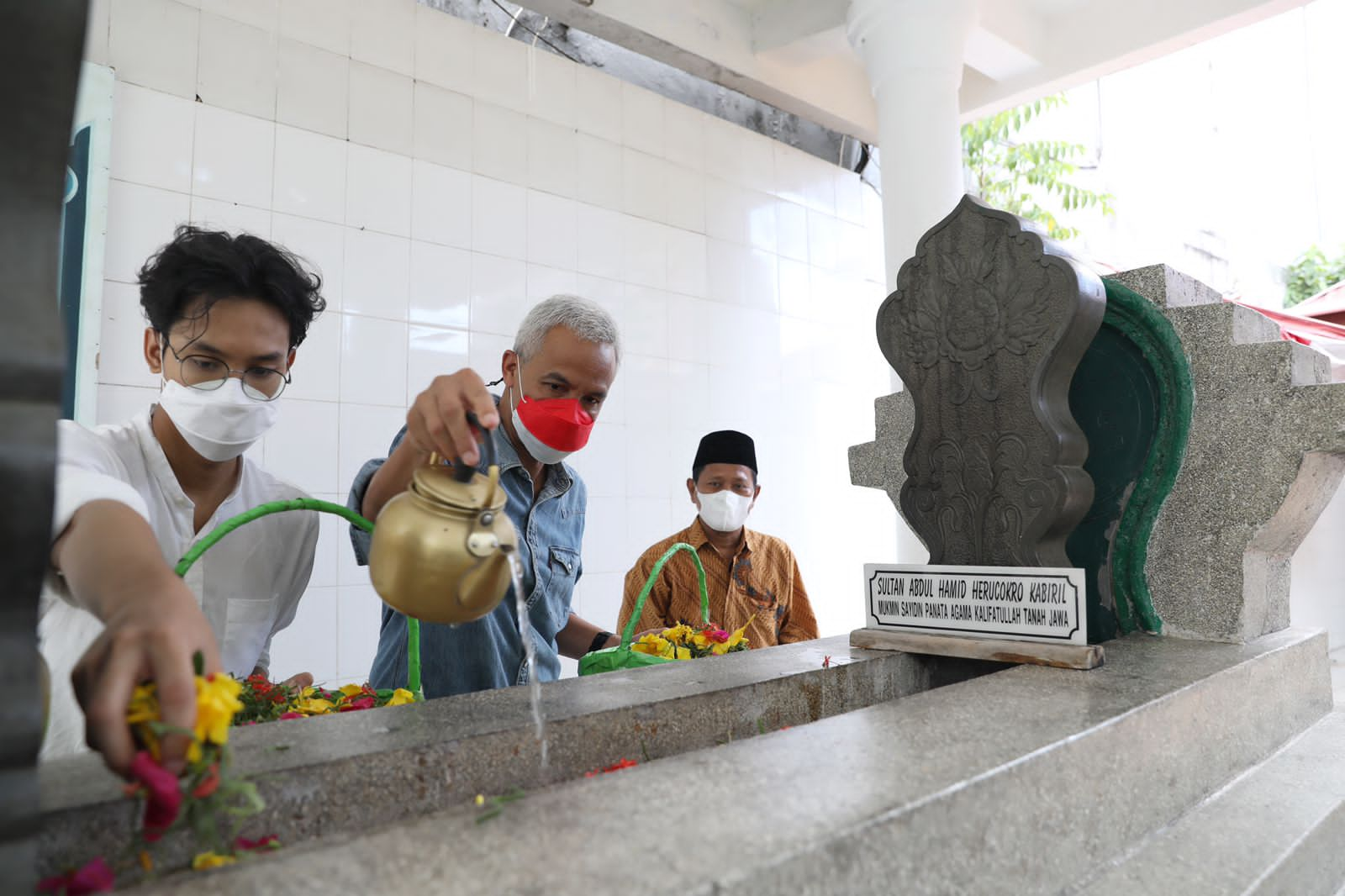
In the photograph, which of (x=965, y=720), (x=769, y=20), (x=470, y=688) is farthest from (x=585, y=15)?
(x=965, y=720)

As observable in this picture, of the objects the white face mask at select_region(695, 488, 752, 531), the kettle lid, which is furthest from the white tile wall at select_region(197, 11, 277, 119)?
the kettle lid

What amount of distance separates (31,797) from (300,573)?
1740 mm

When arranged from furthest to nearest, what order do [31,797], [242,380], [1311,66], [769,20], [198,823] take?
[1311,66] → [769,20] → [242,380] → [198,823] → [31,797]

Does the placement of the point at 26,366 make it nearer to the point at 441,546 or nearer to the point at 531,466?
the point at 441,546

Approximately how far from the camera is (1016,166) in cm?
662

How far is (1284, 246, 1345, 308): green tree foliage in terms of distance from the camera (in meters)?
11.5

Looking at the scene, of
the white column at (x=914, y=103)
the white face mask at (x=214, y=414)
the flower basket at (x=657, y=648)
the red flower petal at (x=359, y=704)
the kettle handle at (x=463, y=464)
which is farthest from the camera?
the white column at (x=914, y=103)

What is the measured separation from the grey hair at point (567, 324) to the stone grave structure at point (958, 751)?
86 centimetres

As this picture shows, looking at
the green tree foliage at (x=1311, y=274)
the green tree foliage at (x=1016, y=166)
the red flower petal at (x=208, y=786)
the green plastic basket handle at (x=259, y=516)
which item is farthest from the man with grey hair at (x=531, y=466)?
the green tree foliage at (x=1311, y=274)

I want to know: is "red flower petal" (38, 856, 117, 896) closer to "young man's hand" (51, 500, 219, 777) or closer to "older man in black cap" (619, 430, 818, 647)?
"young man's hand" (51, 500, 219, 777)

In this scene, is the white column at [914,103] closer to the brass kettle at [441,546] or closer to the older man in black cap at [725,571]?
the older man in black cap at [725,571]

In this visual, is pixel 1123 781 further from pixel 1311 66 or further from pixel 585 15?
pixel 1311 66

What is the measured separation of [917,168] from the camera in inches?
183

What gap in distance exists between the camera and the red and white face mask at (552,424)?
2188 mm
